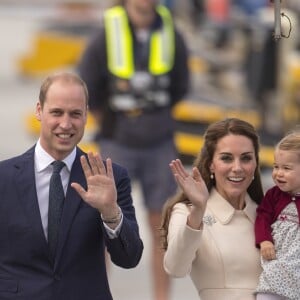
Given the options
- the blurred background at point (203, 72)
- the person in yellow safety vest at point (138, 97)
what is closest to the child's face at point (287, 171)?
the blurred background at point (203, 72)

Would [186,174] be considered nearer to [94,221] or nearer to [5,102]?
[94,221]

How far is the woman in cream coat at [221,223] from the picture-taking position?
16.5ft

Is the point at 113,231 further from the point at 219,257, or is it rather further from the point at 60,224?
the point at 219,257

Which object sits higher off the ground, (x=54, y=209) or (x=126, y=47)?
(x=126, y=47)

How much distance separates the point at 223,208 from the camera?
520 cm

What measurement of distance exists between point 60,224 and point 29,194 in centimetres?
16

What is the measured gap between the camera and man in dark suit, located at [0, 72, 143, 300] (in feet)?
16.1

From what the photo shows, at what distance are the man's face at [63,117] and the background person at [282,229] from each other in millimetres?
738

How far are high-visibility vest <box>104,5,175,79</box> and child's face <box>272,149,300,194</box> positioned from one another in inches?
129

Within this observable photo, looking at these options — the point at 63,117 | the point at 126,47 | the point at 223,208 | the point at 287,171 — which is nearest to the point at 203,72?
the point at 126,47

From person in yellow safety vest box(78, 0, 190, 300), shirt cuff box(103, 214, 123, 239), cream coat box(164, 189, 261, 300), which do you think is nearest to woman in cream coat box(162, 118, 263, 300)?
cream coat box(164, 189, 261, 300)

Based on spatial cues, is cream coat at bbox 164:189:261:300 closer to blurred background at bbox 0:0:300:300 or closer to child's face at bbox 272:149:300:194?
child's face at bbox 272:149:300:194

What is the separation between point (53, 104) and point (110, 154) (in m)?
3.30

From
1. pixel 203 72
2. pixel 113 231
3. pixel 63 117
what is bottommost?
pixel 113 231
